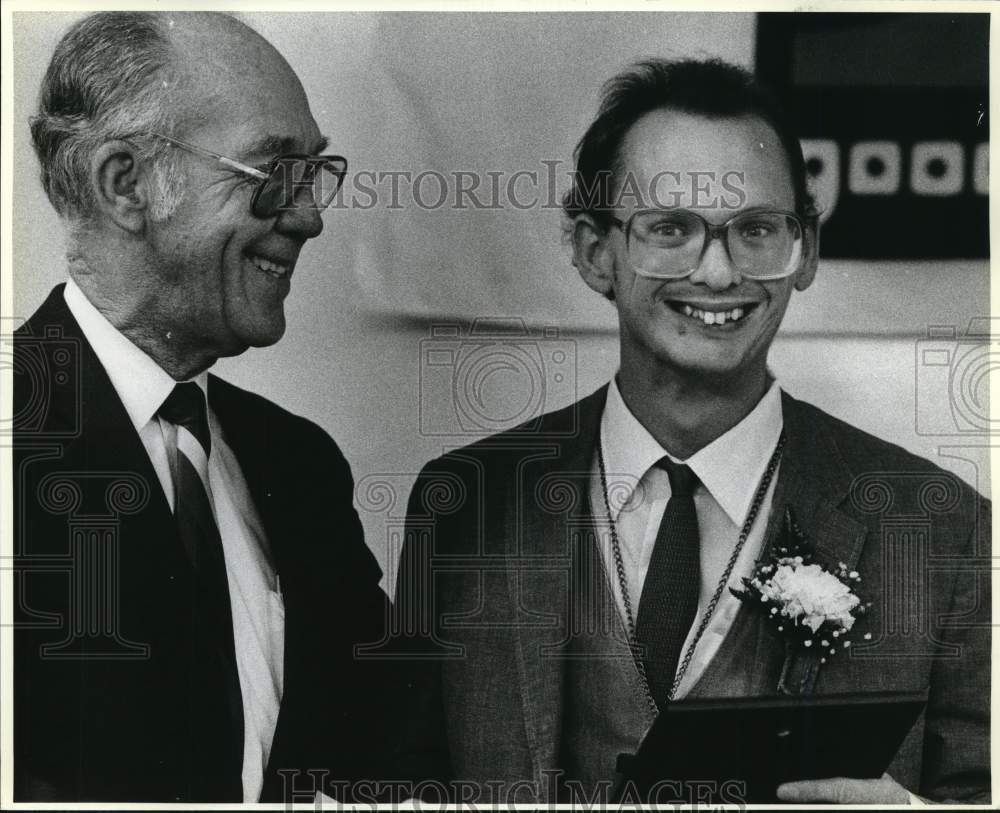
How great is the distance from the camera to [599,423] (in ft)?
16.1

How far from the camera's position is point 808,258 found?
4883 millimetres

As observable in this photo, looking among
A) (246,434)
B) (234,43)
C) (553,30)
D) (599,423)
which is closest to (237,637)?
(246,434)

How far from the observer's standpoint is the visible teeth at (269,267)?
15.9 feet

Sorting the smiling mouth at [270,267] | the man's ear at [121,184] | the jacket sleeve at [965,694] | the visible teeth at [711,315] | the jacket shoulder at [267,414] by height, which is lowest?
the jacket sleeve at [965,694]

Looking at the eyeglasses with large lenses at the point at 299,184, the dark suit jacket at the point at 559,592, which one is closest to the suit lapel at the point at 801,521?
the dark suit jacket at the point at 559,592

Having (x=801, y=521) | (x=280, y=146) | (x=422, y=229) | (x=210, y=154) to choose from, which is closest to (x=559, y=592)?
(x=801, y=521)

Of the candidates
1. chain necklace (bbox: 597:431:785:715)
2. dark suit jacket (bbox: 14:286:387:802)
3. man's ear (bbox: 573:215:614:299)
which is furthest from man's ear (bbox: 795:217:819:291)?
dark suit jacket (bbox: 14:286:387:802)

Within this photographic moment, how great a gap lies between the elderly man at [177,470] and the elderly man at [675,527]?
0.36m

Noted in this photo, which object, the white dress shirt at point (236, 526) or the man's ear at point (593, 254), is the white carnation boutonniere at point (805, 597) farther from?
the white dress shirt at point (236, 526)

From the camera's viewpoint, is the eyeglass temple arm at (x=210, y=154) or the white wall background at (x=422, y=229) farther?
the white wall background at (x=422, y=229)

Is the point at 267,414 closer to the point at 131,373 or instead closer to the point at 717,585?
the point at 131,373

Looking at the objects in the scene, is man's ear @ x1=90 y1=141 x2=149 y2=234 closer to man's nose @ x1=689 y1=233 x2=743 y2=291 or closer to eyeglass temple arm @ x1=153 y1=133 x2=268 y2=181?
eyeglass temple arm @ x1=153 y1=133 x2=268 y2=181

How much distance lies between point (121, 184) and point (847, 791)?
3158 millimetres

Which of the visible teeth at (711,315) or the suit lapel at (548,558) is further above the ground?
the visible teeth at (711,315)
